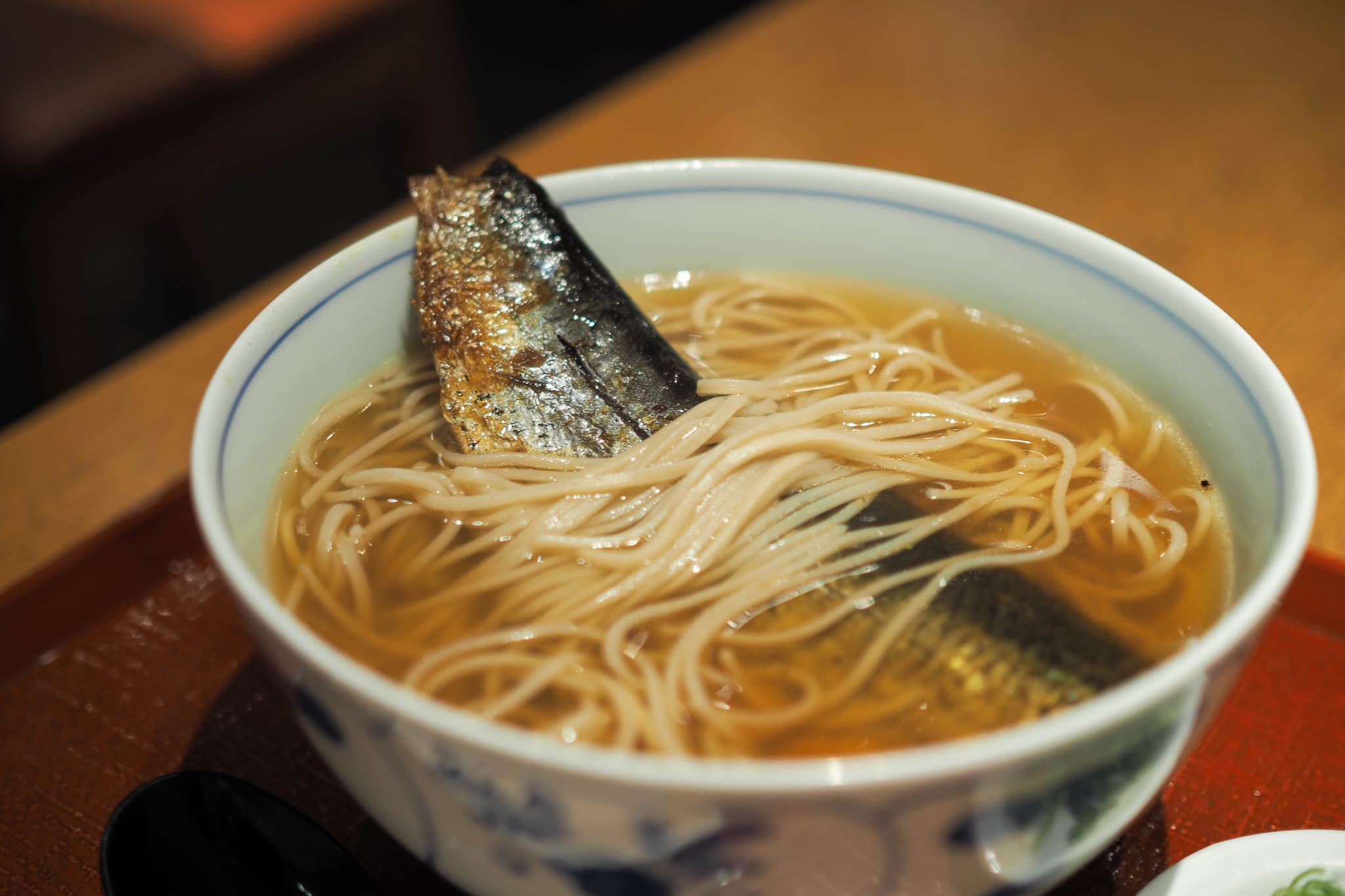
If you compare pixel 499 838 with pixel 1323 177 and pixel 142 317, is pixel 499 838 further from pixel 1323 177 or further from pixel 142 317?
pixel 142 317

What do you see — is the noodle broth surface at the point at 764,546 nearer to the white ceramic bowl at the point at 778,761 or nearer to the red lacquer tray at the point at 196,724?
the white ceramic bowl at the point at 778,761

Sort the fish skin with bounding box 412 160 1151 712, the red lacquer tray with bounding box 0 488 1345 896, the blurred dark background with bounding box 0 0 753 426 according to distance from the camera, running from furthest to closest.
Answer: the blurred dark background with bounding box 0 0 753 426, the fish skin with bounding box 412 160 1151 712, the red lacquer tray with bounding box 0 488 1345 896

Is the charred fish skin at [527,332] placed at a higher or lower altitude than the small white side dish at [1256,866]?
higher

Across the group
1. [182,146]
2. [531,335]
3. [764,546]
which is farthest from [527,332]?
[182,146]

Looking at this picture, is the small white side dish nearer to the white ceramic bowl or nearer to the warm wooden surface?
the white ceramic bowl

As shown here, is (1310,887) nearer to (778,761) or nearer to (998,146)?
(778,761)

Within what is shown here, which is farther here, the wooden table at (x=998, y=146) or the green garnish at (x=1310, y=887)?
the wooden table at (x=998, y=146)

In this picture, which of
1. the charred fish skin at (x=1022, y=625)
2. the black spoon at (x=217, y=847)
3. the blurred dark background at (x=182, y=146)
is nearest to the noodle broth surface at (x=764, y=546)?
the charred fish skin at (x=1022, y=625)

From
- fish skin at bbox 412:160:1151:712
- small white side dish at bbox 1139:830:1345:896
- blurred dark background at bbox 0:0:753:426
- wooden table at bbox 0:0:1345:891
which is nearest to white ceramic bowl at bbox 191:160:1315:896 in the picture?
fish skin at bbox 412:160:1151:712
